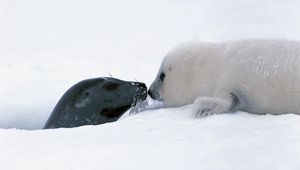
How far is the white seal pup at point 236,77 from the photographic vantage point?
11.9 ft

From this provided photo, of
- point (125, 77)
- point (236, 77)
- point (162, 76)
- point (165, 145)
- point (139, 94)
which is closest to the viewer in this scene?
point (165, 145)

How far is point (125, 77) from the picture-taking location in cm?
754

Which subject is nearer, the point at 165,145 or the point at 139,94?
the point at 165,145

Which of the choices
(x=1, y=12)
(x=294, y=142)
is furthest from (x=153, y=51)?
(x=294, y=142)

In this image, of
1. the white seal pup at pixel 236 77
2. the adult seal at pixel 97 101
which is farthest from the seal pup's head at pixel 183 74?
the adult seal at pixel 97 101

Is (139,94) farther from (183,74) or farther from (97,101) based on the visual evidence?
(183,74)

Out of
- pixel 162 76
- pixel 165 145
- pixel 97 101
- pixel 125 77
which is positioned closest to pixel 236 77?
pixel 162 76

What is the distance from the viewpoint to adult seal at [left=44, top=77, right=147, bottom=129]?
476 cm

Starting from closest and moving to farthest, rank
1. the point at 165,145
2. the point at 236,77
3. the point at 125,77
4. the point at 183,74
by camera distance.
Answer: the point at 165,145 < the point at 236,77 < the point at 183,74 < the point at 125,77

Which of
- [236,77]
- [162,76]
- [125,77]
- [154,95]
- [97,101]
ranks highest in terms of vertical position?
[236,77]

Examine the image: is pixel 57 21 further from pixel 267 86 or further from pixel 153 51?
pixel 267 86

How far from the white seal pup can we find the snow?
22 centimetres

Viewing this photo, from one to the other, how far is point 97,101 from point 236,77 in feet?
A: 4.47

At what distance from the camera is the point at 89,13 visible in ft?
41.1
